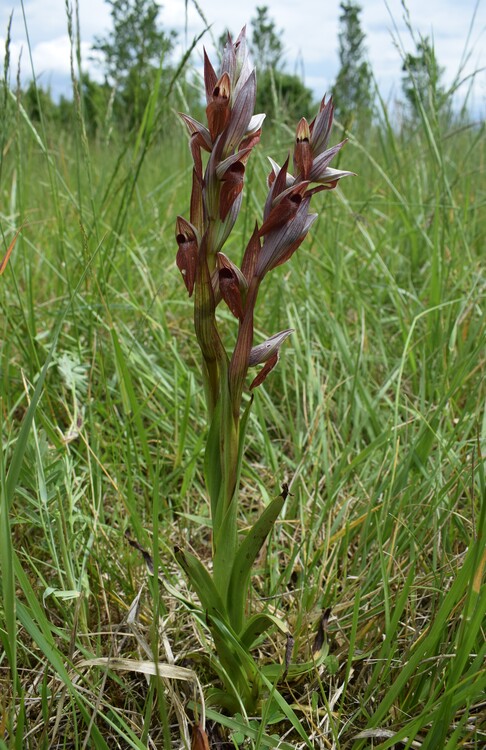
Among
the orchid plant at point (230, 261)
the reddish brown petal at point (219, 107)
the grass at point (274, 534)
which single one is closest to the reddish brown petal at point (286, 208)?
the orchid plant at point (230, 261)

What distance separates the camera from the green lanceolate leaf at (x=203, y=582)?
760 millimetres

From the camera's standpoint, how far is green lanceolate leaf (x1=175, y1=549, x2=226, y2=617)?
760 mm

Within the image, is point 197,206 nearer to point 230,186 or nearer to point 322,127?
point 230,186

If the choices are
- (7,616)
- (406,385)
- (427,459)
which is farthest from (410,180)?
(7,616)

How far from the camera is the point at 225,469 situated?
2.56 ft

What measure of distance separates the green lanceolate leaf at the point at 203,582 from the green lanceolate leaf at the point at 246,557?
24 millimetres

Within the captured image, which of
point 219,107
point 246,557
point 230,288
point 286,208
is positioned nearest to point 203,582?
point 246,557

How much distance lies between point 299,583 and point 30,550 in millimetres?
502

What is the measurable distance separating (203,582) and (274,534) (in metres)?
0.49

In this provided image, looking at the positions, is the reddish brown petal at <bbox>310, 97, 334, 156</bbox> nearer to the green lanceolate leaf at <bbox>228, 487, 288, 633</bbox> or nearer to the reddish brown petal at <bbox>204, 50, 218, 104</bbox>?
the reddish brown petal at <bbox>204, 50, 218, 104</bbox>

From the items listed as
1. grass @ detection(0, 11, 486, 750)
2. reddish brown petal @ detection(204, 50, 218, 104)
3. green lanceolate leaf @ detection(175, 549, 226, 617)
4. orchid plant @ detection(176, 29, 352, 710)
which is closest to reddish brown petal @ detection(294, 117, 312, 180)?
orchid plant @ detection(176, 29, 352, 710)

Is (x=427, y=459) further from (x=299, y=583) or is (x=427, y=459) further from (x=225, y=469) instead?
(x=225, y=469)

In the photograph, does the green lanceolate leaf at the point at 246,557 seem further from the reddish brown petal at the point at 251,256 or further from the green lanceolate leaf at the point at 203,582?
the reddish brown petal at the point at 251,256

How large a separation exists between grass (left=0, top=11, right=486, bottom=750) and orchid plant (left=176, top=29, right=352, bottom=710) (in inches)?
3.8
